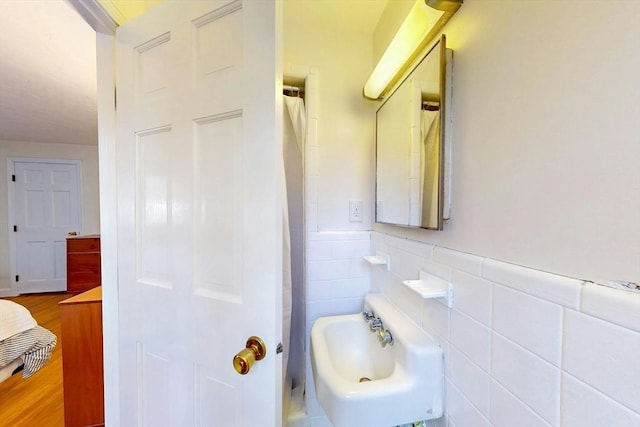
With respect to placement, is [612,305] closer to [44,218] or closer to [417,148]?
[417,148]

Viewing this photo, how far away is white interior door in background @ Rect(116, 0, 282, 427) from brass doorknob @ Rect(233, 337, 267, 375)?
0.7 inches

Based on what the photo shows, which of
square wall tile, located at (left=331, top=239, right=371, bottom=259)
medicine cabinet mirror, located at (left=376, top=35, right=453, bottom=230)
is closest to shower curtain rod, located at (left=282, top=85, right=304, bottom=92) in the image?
medicine cabinet mirror, located at (left=376, top=35, right=453, bottom=230)

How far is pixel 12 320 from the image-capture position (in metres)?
1.56

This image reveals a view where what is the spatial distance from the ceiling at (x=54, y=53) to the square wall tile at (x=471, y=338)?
1.41m

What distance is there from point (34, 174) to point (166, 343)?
4.66 metres

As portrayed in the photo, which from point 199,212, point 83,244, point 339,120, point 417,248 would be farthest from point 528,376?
point 83,244

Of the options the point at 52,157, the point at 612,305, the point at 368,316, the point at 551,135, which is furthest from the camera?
the point at 52,157

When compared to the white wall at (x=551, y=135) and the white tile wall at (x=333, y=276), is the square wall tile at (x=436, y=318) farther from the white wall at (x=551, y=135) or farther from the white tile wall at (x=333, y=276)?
the white tile wall at (x=333, y=276)

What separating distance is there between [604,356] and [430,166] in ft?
1.85

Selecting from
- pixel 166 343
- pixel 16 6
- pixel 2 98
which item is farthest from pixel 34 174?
pixel 166 343

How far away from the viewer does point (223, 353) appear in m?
0.66

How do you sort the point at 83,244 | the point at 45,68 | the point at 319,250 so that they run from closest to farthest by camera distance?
the point at 319,250 < the point at 45,68 < the point at 83,244

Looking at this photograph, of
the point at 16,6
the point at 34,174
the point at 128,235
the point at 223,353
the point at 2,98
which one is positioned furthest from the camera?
the point at 34,174

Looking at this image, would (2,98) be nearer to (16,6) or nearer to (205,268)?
(16,6)
